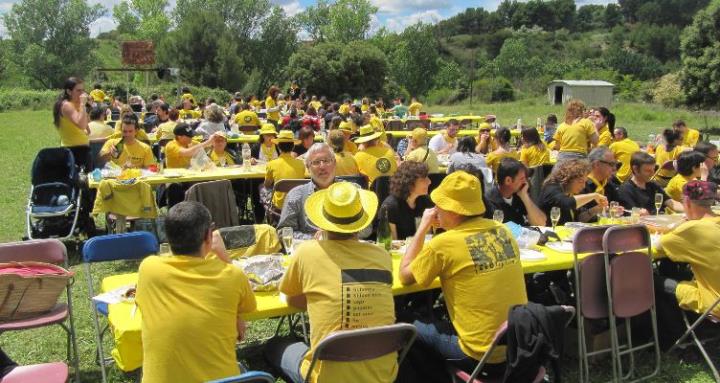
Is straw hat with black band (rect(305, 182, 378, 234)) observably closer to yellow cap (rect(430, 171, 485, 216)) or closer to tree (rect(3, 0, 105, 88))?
yellow cap (rect(430, 171, 485, 216))

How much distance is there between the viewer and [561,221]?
557 centimetres

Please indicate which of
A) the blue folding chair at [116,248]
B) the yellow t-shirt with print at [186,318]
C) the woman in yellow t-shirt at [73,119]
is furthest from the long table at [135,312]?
the woman in yellow t-shirt at [73,119]

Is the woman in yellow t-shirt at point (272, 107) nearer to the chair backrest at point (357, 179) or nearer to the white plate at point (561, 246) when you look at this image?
the chair backrest at point (357, 179)

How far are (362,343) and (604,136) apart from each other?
9.06 meters

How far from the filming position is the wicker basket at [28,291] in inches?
137

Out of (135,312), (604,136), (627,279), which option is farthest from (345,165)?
(604,136)

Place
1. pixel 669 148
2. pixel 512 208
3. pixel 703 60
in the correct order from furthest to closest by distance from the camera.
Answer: pixel 703 60 < pixel 669 148 < pixel 512 208

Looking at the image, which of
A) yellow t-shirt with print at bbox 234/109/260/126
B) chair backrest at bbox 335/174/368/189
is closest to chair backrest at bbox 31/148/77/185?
chair backrest at bbox 335/174/368/189

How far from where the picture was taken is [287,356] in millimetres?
3270

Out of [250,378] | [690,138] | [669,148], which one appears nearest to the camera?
[250,378]

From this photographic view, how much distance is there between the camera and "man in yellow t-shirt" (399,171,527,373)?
3.25 meters

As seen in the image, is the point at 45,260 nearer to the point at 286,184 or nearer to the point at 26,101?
the point at 286,184

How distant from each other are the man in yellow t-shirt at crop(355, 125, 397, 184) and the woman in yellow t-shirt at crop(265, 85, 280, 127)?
7.83m

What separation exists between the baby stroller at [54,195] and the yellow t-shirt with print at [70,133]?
496 millimetres
